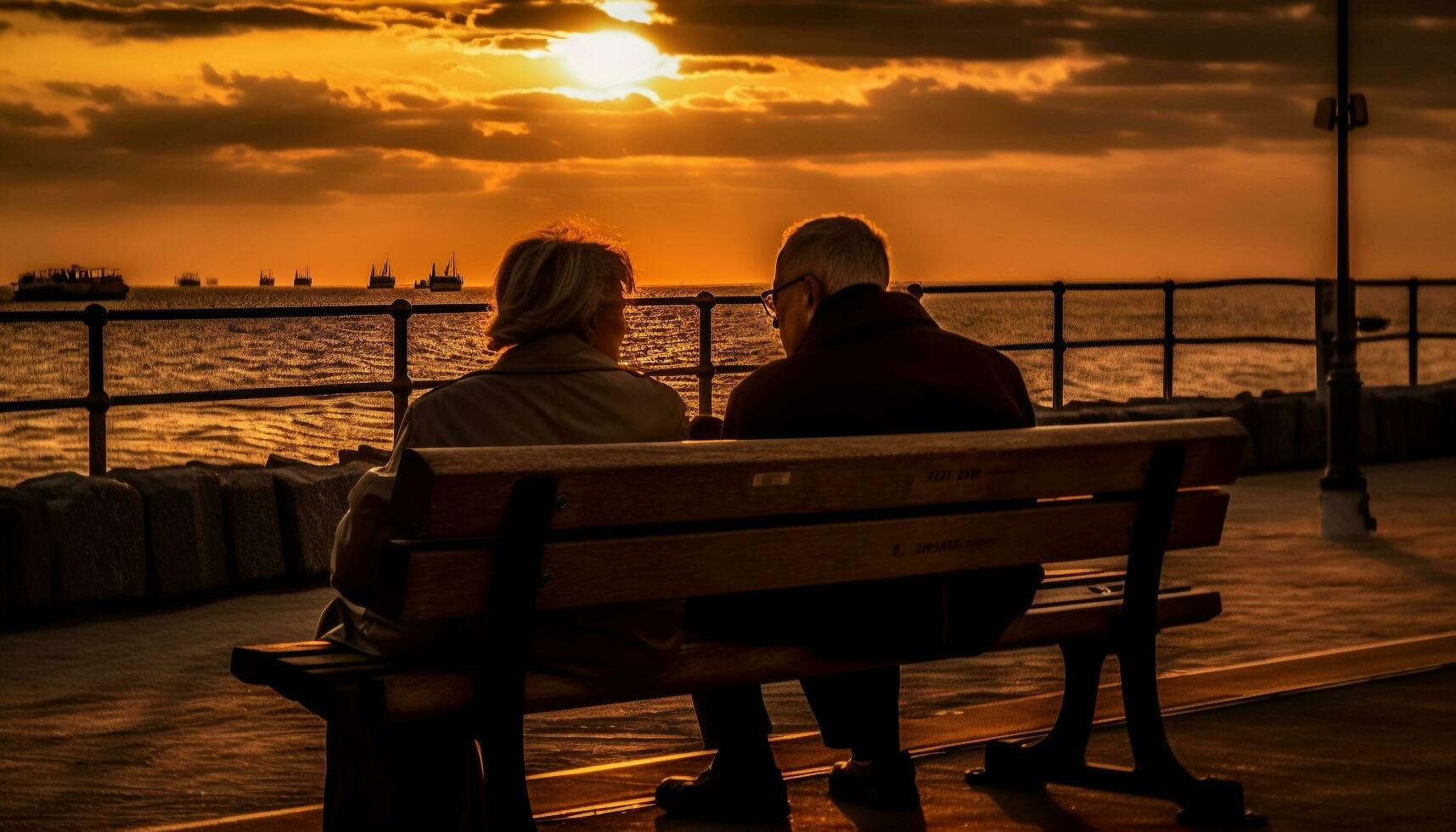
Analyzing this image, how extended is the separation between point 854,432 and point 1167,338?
10.6 m

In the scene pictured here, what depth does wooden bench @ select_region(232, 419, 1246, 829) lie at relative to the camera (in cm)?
345

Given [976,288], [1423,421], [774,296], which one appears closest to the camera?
[774,296]

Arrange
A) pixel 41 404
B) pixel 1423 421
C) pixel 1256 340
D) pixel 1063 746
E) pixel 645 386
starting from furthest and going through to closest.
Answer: pixel 1256 340, pixel 1423 421, pixel 41 404, pixel 1063 746, pixel 645 386

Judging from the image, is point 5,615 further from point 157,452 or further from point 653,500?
point 157,452

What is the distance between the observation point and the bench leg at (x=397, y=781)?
387 centimetres

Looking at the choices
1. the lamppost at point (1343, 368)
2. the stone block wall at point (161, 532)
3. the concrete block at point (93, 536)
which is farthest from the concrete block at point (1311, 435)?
the concrete block at point (93, 536)

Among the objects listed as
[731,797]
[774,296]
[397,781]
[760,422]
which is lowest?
[731,797]

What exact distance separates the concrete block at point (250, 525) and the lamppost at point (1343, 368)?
5140 mm

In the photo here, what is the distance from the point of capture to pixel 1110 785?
15.3ft

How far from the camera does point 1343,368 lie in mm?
10469

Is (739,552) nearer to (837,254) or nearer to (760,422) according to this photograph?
(760,422)

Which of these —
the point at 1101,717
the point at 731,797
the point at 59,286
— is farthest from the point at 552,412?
the point at 59,286

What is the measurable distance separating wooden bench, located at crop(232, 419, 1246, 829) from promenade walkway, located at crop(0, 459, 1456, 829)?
0.40 metres

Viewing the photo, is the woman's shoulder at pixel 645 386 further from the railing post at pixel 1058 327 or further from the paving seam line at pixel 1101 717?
the railing post at pixel 1058 327
